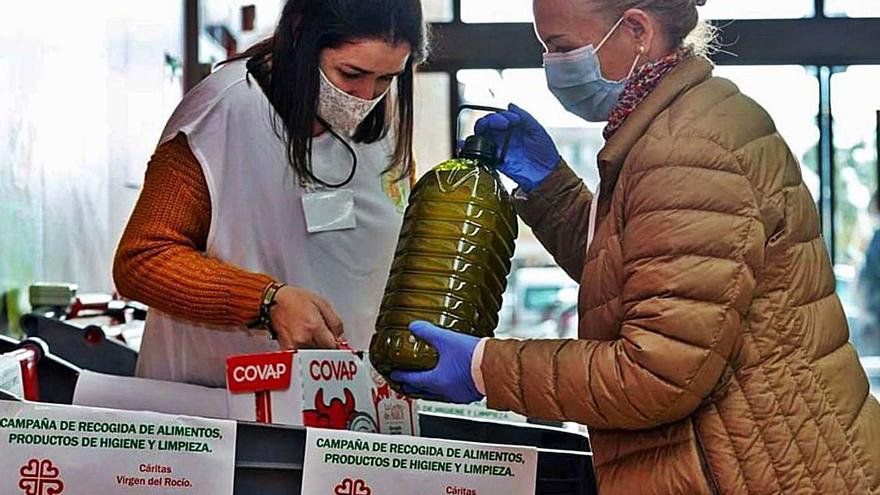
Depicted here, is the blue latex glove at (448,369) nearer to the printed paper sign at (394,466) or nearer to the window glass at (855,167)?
the printed paper sign at (394,466)

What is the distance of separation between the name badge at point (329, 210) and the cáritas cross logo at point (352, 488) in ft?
1.71

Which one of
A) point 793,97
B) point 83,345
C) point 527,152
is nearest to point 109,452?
point 527,152

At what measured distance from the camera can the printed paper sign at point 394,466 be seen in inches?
48.8

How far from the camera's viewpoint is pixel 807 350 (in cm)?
120

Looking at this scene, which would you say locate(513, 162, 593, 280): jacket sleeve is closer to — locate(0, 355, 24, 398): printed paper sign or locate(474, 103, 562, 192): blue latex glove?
locate(474, 103, 562, 192): blue latex glove

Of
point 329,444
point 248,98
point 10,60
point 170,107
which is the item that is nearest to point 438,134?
point 170,107

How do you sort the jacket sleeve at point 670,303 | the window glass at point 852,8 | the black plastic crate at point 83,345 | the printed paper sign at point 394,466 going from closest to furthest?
the jacket sleeve at point 670,303, the printed paper sign at point 394,466, the black plastic crate at point 83,345, the window glass at point 852,8

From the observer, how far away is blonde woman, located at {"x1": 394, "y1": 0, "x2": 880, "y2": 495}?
3.70 feet

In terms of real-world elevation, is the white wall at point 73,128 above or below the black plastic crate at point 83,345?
above

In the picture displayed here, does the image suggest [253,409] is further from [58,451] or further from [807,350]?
[807,350]

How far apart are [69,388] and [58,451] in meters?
0.50

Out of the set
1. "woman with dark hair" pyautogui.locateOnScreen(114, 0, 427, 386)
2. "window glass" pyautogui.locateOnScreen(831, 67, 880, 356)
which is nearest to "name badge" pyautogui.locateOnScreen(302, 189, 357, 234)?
"woman with dark hair" pyautogui.locateOnScreen(114, 0, 427, 386)

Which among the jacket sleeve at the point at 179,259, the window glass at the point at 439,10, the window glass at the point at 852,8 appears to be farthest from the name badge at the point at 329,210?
the window glass at the point at 852,8

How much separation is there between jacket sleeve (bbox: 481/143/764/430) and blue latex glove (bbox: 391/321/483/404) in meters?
0.09
